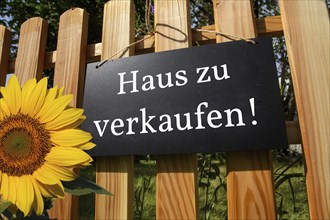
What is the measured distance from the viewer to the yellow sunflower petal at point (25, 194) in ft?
1.65

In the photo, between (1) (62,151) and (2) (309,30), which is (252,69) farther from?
(1) (62,151)

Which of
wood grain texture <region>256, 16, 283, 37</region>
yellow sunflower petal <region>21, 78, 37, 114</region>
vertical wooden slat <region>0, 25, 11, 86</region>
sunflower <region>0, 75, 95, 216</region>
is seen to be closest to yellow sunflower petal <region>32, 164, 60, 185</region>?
sunflower <region>0, 75, 95, 216</region>

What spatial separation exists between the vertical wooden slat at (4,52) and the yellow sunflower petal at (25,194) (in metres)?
1.11

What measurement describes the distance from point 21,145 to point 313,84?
759 millimetres

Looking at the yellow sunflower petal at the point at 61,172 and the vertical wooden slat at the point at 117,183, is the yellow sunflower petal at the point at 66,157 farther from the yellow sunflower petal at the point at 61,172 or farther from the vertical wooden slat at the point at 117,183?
the vertical wooden slat at the point at 117,183

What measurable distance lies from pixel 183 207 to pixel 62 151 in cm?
54

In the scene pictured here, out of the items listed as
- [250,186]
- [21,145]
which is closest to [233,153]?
[250,186]

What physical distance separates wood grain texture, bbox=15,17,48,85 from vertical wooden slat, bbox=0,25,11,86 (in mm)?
97

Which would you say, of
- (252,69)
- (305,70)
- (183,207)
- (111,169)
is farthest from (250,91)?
(111,169)

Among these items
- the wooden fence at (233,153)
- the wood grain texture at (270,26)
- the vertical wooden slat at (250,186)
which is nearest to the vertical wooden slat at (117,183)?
the wooden fence at (233,153)

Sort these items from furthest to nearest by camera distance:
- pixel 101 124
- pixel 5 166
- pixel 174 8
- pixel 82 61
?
pixel 82 61 → pixel 174 8 → pixel 101 124 → pixel 5 166

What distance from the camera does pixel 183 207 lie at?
0.98 m

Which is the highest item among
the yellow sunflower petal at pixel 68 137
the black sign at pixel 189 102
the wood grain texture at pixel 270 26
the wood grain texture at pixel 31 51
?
the wood grain texture at pixel 31 51

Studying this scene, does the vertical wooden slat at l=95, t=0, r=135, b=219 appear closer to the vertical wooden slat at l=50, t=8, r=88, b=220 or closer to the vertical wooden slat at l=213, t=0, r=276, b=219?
the vertical wooden slat at l=50, t=8, r=88, b=220
